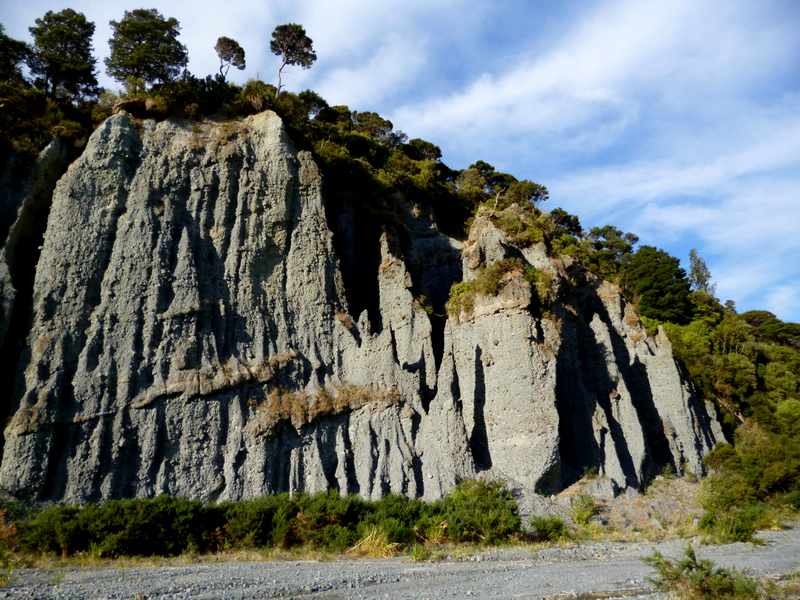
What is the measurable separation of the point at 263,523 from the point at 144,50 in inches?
971

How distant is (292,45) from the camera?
38.9m

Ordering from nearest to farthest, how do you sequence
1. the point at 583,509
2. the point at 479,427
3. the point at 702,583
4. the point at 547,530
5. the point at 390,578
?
the point at 702,583 < the point at 390,578 < the point at 547,530 < the point at 583,509 < the point at 479,427

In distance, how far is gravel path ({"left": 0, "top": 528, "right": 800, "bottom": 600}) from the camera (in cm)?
1388

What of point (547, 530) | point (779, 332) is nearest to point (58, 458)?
point (547, 530)

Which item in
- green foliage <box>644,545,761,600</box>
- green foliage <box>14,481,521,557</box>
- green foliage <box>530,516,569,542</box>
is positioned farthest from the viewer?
green foliage <box>530,516,569,542</box>

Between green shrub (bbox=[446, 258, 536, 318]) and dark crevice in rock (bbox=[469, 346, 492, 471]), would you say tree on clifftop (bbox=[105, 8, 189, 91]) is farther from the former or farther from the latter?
dark crevice in rock (bbox=[469, 346, 492, 471])

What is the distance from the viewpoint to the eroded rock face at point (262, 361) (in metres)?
22.4

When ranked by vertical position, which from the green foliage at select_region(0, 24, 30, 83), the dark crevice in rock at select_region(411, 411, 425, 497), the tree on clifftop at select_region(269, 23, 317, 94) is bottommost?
the dark crevice in rock at select_region(411, 411, 425, 497)

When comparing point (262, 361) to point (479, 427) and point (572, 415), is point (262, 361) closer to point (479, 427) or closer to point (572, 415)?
point (479, 427)

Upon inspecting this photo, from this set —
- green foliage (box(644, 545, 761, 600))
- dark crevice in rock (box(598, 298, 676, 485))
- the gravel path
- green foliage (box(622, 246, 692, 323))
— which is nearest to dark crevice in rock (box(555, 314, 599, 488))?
dark crevice in rock (box(598, 298, 676, 485))

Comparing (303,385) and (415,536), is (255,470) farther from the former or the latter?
(415,536)

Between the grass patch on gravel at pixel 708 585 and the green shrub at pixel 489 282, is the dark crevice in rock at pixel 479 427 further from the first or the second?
the grass patch on gravel at pixel 708 585

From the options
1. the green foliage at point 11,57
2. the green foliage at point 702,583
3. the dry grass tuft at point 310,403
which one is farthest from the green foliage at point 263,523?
the green foliage at point 11,57

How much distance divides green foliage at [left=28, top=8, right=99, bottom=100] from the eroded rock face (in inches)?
233
